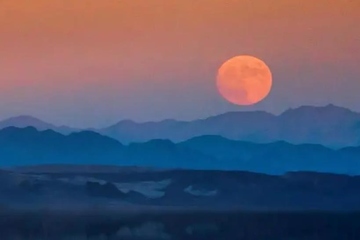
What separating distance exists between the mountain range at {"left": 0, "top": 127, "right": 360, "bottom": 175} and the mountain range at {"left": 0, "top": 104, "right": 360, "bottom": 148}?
14 millimetres

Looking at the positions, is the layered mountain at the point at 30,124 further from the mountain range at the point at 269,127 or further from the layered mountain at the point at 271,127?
the layered mountain at the point at 271,127

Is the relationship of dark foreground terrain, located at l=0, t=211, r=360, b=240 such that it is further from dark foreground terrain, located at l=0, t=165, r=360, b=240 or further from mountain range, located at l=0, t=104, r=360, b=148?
mountain range, located at l=0, t=104, r=360, b=148

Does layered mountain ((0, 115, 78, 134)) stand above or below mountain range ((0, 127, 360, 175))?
above

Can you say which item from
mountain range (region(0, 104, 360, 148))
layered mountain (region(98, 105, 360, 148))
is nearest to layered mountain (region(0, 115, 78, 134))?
mountain range (region(0, 104, 360, 148))

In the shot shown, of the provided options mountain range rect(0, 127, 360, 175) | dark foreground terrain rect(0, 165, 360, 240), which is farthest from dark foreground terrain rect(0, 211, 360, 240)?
mountain range rect(0, 127, 360, 175)

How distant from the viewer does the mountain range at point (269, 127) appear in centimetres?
133

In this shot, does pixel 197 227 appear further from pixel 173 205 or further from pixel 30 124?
pixel 30 124

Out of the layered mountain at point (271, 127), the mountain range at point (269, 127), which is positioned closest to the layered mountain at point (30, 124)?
the mountain range at point (269, 127)

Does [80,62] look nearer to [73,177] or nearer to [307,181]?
[73,177]

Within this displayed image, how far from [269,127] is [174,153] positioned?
0.75 feet

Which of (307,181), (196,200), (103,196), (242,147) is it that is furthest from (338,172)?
(103,196)

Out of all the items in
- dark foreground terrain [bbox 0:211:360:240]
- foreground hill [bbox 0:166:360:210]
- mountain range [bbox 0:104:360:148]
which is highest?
mountain range [bbox 0:104:360:148]

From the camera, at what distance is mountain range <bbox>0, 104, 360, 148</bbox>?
133 cm

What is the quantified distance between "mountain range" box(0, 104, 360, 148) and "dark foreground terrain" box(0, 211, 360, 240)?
6.8 inches
